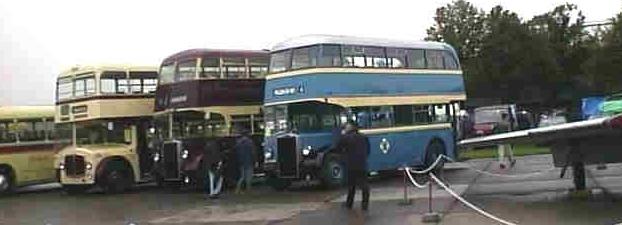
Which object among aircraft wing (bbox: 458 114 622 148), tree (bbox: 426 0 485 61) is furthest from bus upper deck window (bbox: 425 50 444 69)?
tree (bbox: 426 0 485 61)

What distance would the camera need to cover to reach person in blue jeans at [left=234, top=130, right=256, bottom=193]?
23.2 metres

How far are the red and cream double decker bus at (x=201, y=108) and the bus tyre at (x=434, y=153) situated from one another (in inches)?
181

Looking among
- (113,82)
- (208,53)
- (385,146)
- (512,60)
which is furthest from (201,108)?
(512,60)

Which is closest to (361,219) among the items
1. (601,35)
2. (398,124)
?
(398,124)

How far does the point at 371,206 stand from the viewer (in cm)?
1792

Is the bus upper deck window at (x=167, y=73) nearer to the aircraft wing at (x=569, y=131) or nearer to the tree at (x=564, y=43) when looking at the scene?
the aircraft wing at (x=569, y=131)

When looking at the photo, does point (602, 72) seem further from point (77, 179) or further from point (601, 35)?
point (77, 179)

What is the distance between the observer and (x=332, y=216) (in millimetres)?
16641

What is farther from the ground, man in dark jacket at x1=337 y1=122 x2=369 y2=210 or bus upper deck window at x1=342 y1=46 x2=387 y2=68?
bus upper deck window at x1=342 y1=46 x2=387 y2=68

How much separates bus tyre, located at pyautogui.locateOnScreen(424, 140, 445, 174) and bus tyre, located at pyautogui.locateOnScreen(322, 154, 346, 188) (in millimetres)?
3636

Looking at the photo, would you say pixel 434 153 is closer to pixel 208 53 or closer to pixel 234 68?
pixel 234 68

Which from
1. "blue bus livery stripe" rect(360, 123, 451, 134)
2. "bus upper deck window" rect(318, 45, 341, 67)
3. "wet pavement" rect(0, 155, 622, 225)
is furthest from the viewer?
"blue bus livery stripe" rect(360, 123, 451, 134)

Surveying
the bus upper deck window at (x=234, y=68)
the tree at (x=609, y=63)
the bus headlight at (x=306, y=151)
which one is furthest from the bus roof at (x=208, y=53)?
the tree at (x=609, y=63)

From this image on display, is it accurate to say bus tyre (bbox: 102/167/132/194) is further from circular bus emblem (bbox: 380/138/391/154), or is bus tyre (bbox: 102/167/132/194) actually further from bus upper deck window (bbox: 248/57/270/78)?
circular bus emblem (bbox: 380/138/391/154)
